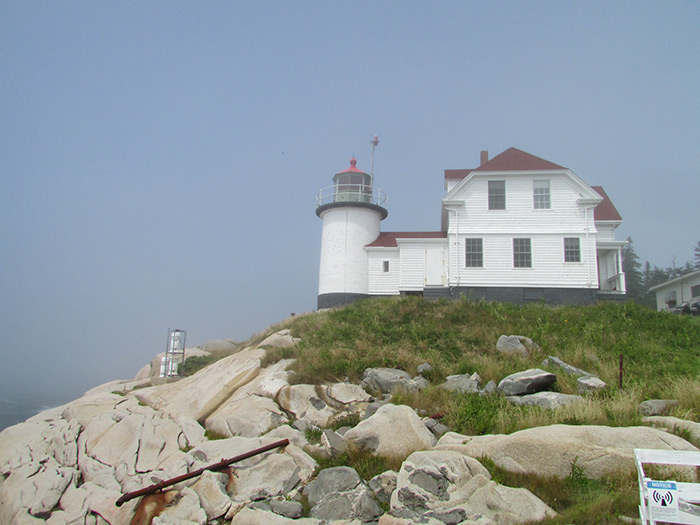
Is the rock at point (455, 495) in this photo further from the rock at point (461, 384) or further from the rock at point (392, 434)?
the rock at point (461, 384)

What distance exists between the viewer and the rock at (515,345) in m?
14.9

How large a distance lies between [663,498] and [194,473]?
7.29 m

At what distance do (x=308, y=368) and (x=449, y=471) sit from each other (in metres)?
7.15

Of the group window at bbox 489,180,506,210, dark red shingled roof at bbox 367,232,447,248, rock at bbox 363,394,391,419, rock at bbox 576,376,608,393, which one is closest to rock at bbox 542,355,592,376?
rock at bbox 576,376,608,393

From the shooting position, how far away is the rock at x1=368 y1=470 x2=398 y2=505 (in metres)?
7.89

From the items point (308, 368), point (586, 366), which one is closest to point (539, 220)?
point (586, 366)

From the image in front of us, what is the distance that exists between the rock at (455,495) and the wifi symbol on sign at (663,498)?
5.19 ft

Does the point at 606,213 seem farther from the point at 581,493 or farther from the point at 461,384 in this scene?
the point at 581,493

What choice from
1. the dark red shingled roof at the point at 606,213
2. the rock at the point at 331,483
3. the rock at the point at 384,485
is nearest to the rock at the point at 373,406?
the rock at the point at 331,483

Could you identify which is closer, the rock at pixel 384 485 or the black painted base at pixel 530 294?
the rock at pixel 384 485

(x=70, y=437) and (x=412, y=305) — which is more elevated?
(x=412, y=305)

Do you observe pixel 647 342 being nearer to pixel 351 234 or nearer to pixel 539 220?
pixel 539 220

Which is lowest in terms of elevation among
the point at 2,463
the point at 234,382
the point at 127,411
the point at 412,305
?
the point at 2,463

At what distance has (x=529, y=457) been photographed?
7422mm
